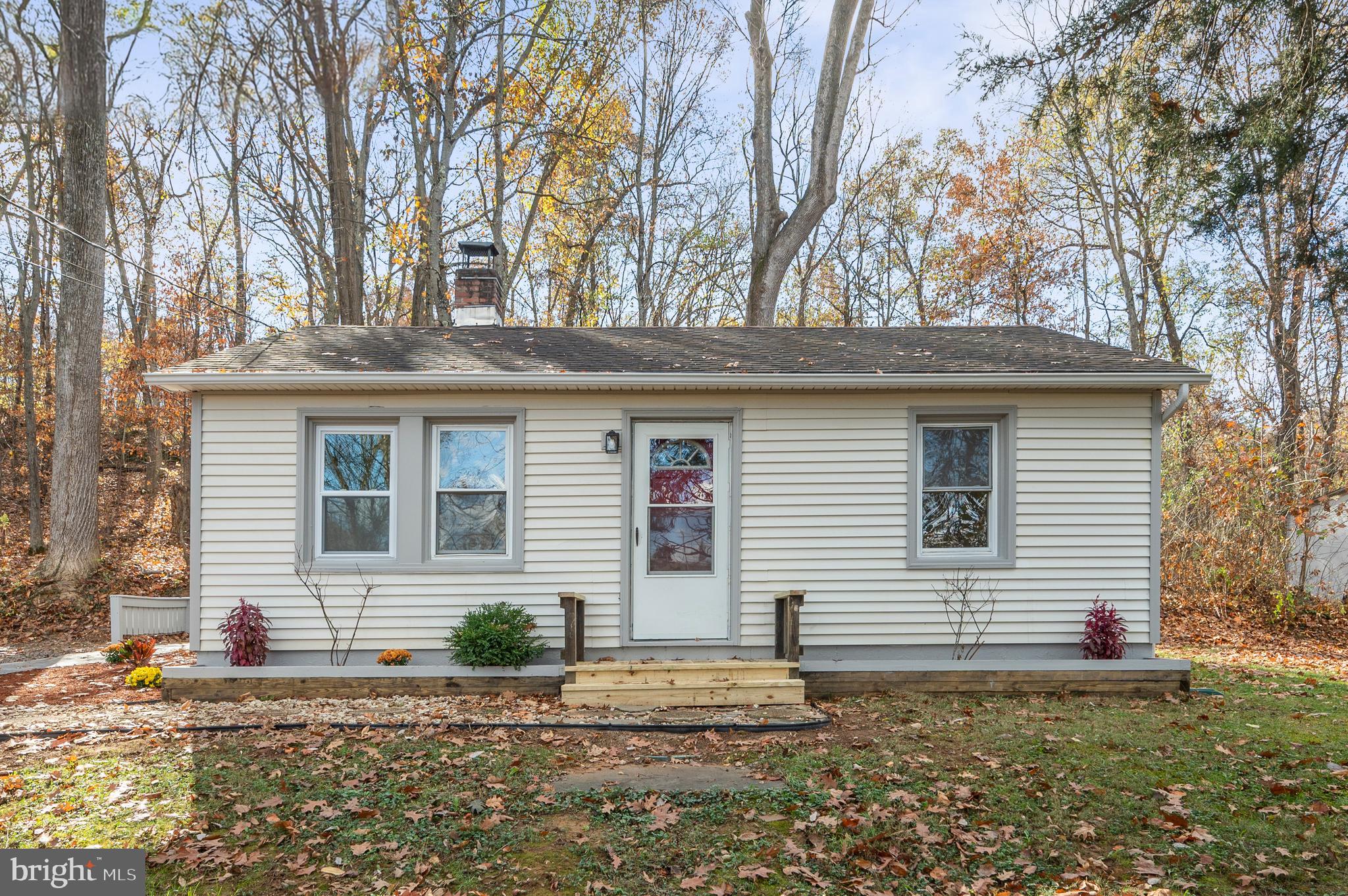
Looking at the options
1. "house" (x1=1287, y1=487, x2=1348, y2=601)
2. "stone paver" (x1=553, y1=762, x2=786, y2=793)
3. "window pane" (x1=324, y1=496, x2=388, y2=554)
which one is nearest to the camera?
"stone paver" (x1=553, y1=762, x2=786, y2=793)

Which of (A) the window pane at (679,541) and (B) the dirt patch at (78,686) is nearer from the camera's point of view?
(B) the dirt patch at (78,686)

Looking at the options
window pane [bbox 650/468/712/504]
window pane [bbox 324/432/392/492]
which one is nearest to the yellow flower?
window pane [bbox 324/432/392/492]

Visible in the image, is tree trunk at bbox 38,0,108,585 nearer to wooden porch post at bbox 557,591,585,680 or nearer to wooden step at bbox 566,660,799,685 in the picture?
wooden porch post at bbox 557,591,585,680

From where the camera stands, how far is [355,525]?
7.09 meters

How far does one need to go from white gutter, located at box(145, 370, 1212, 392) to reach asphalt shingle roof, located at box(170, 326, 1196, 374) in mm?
88

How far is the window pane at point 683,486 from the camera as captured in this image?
7.28m

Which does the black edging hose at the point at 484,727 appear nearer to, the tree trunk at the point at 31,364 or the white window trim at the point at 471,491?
the white window trim at the point at 471,491

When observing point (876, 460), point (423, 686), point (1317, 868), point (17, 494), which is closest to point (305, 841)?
point (423, 686)

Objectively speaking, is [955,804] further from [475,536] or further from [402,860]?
[475,536]

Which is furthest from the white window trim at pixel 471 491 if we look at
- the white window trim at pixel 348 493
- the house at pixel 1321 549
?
the house at pixel 1321 549

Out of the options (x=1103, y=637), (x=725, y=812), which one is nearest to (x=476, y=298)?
(x=725, y=812)

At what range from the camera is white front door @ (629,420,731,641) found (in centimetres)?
718

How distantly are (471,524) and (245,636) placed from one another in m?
2.12

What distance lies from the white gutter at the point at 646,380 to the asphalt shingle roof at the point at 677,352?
88mm
